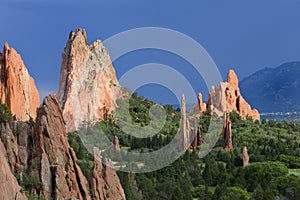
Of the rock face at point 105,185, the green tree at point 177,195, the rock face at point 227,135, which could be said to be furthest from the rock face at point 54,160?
the rock face at point 227,135

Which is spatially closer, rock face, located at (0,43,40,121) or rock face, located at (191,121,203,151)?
rock face, located at (0,43,40,121)

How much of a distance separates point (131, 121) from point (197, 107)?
42.3ft

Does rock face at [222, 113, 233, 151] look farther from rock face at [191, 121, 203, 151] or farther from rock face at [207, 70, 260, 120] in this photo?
rock face at [207, 70, 260, 120]

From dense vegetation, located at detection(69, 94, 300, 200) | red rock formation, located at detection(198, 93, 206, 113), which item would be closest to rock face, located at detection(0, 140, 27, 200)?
dense vegetation, located at detection(69, 94, 300, 200)

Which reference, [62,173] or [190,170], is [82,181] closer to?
[62,173]

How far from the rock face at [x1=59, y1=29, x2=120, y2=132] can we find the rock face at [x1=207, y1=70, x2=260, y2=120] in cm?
1808

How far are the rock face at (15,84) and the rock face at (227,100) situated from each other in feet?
130

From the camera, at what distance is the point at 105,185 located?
52188 millimetres

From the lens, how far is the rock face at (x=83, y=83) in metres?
101

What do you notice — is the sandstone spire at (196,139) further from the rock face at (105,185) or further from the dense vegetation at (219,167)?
the rock face at (105,185)

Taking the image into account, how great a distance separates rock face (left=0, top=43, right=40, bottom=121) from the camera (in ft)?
287

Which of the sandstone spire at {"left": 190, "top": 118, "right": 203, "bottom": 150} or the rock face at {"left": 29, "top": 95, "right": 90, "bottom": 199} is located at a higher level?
the sandstone spire at {"left": 190, "top": 118, "right": 203, "bottom": 150}

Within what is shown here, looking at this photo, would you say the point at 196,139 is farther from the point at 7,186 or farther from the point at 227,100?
the point at 7,186

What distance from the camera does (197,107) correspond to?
11956cm
